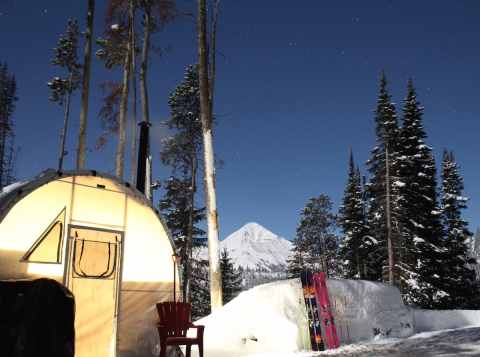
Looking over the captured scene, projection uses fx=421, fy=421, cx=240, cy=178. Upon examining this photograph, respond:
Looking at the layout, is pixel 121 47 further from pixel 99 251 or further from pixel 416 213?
pixel 416 213

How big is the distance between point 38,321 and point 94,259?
103 inches

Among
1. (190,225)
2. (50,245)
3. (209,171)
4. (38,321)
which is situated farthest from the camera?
(190,225)

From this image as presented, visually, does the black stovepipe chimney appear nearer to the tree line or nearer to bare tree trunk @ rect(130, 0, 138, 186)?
bare tree trunk @ rect(130, 0, 138, 186)

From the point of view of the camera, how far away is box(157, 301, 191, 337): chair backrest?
21.6 ft

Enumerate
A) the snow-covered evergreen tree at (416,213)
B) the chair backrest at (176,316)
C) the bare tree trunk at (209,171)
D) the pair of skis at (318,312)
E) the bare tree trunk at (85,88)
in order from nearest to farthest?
the chair backrest at (176,316) → the pair of skis at (318,312) → the bare tree trunk at (209,171) → the bare tree trunk at (85,88) → the snow-covered evergreen tree at (416,213)

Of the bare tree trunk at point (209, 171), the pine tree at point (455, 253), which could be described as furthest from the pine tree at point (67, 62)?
the pine tree at point (455, 253)

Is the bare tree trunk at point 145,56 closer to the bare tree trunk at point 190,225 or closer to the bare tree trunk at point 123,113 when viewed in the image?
the bare tree trunk at point 123,113

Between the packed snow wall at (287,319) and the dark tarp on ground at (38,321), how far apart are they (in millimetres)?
3426

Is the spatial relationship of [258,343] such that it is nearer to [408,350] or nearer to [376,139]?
[408,350]

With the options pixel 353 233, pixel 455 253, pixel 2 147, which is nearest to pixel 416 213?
pixel 455 253

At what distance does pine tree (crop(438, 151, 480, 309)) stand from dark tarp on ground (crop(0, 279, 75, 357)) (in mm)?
19141

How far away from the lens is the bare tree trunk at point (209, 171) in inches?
372

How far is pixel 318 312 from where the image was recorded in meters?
8.30

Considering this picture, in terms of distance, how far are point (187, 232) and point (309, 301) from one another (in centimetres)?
1542
